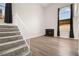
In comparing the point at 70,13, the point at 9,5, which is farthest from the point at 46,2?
the point at 9,5

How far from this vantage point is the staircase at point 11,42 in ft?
5.59

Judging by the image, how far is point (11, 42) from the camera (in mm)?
1767

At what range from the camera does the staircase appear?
1.70 meters

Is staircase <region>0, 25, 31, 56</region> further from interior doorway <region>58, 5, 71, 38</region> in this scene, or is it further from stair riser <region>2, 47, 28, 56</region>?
interior doorway <region>58, 5, 71, 38</region>

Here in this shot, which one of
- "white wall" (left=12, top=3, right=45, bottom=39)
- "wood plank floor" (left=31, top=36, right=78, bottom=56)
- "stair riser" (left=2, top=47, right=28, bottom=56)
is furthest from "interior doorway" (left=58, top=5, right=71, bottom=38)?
"stair riser" (left=2, top=47, right=28, bottom=56)

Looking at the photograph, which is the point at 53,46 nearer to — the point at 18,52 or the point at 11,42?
the point at 18,52

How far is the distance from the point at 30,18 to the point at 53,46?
1.92 feet

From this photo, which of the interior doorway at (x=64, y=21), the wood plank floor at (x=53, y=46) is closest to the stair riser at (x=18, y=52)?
→ the wood plank floor at (x=53, y=46)

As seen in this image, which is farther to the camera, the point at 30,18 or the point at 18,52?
the point at 30,18

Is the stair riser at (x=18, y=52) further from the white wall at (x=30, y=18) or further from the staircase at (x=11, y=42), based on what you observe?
the white wall at (x=30, y=18)

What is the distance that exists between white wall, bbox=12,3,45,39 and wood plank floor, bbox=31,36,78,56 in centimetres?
13

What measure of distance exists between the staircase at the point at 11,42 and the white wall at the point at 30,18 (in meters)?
0.11

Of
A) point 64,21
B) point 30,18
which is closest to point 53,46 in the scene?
point 64,21

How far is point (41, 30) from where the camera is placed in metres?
1.89
